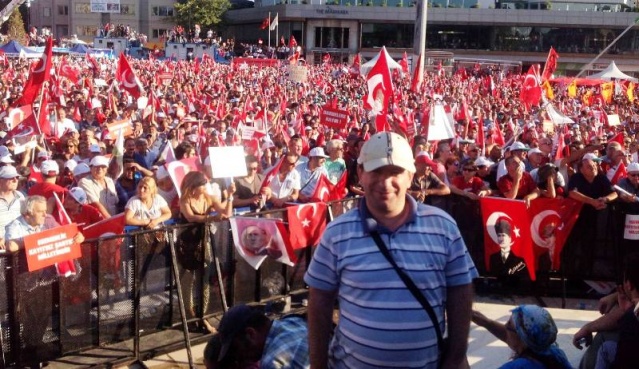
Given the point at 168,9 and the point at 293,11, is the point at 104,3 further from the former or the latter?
the point at 293,11

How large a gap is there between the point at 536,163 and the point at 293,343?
7.45 metres

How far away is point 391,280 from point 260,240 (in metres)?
4.34

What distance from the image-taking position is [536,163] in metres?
9.81

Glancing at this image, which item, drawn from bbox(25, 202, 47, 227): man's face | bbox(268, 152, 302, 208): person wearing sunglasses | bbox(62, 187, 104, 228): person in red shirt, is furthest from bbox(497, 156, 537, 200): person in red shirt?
bbox(25, 202, 47, 227): man's face

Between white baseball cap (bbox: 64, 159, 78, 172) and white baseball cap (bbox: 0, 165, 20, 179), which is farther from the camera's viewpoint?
white baseball cap (bbox: 64, 159, 78, 172)

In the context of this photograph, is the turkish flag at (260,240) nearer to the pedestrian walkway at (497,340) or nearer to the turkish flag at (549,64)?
the pedestrian walkway at (497,340)

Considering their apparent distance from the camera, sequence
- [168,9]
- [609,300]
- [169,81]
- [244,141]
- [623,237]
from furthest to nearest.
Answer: [168,9] → [169,81] → [244,141] → [623,237] → [609,300]

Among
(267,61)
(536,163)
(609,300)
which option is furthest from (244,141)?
(267,61)

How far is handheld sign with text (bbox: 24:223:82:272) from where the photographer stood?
5.37 m

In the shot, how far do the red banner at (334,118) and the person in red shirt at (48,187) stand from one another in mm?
6481

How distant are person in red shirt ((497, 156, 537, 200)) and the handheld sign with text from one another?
469 centimetres

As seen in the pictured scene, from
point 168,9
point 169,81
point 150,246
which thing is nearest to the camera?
point 150,246

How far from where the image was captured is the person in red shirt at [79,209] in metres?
6.72

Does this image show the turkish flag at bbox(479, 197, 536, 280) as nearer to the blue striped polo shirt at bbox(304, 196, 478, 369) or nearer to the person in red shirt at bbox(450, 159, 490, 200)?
the person in red shirt at bbox(450, 159, 490, 200)
